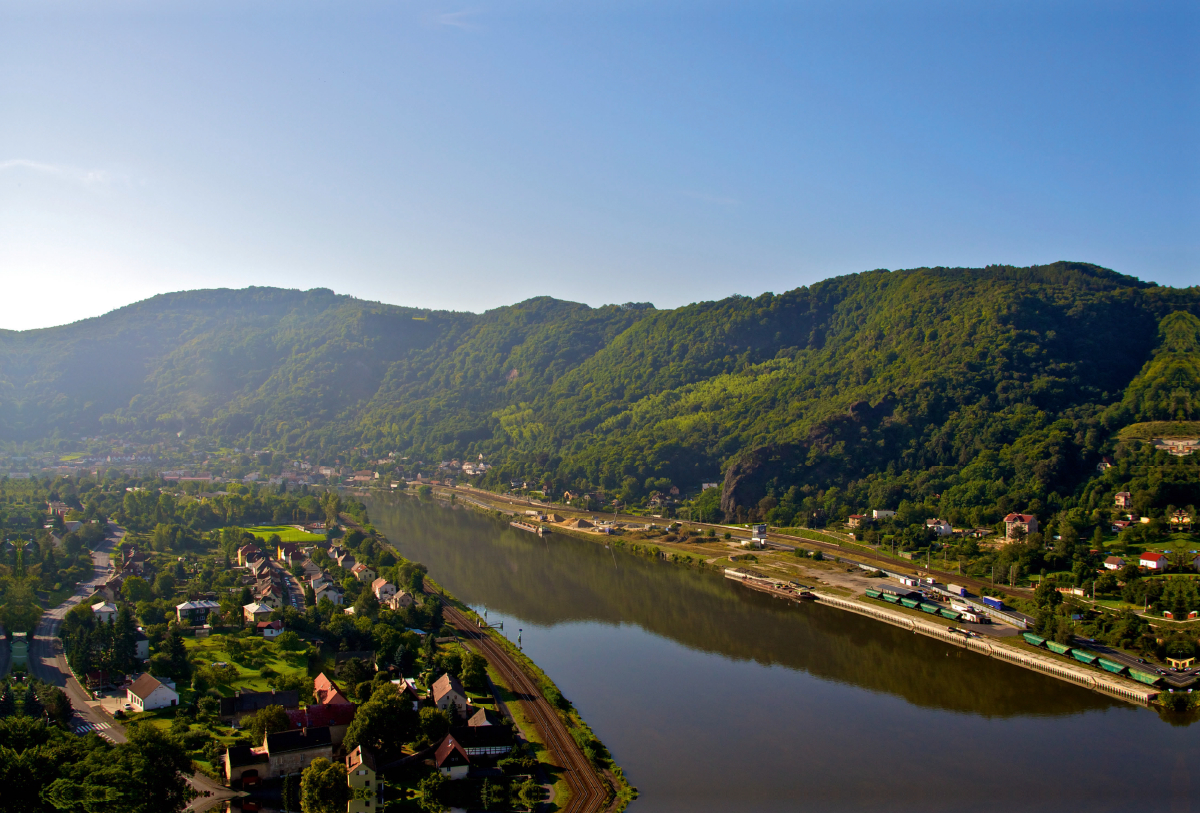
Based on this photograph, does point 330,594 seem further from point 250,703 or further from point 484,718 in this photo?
point 484,718

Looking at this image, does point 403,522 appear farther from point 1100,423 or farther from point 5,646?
point 1100,423

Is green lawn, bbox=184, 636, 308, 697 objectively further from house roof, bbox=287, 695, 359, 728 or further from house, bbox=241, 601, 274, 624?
house roof, bbox=287, 695, 359, 728

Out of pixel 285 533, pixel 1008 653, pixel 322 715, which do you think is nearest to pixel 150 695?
pixel 322 715

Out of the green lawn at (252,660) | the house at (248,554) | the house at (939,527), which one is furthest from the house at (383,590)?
the house at (939,527)

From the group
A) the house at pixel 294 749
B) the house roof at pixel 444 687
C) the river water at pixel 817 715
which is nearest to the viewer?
the house at pixel 294 749

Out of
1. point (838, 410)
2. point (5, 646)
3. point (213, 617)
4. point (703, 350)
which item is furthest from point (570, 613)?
point (703, 350)

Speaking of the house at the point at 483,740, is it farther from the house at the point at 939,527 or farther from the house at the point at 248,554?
the house at the point at 939,527
